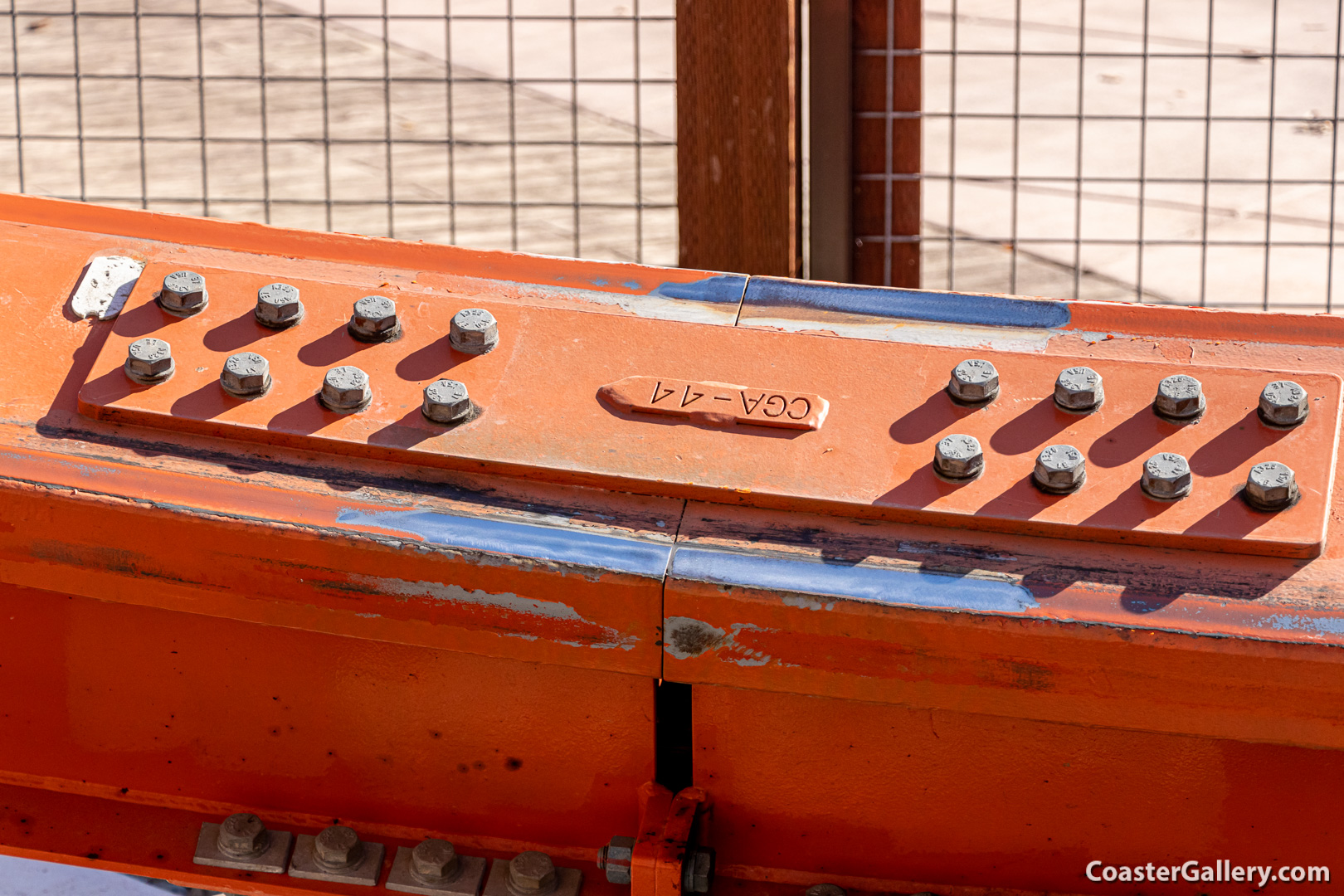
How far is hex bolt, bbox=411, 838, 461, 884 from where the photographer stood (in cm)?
134

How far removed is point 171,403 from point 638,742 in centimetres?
62

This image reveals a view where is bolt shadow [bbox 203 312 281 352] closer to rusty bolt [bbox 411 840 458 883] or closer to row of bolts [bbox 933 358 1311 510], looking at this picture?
rusty bolt [bbox 411 840 458 883]

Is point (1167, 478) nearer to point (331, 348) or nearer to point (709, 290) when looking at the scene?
point (709, 290)

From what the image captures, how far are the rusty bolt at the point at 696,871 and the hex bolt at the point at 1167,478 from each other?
22.8 inches

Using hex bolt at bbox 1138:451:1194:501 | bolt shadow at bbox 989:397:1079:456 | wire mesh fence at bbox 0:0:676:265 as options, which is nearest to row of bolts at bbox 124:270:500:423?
bolt shadow at bbox 989:397:1079:456

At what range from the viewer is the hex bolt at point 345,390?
136 centimetres

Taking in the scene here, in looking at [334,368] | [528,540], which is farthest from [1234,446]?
[334,368]

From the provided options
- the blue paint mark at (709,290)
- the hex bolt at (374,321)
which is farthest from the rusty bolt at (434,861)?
the blue paint mark at (709,290)

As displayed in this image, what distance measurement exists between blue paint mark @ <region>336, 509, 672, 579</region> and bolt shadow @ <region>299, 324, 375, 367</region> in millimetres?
229

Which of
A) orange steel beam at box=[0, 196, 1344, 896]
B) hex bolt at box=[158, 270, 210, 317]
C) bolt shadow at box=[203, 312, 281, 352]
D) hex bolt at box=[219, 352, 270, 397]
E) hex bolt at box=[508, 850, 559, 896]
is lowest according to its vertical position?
hex bolt at box=[508, 850, 559, 896]

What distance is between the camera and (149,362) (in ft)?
4.47

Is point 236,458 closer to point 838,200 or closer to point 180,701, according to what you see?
point 180,701

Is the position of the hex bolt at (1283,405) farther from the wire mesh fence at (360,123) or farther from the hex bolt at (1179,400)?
the wire mesh fence at (360,123)

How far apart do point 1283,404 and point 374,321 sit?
98cm
